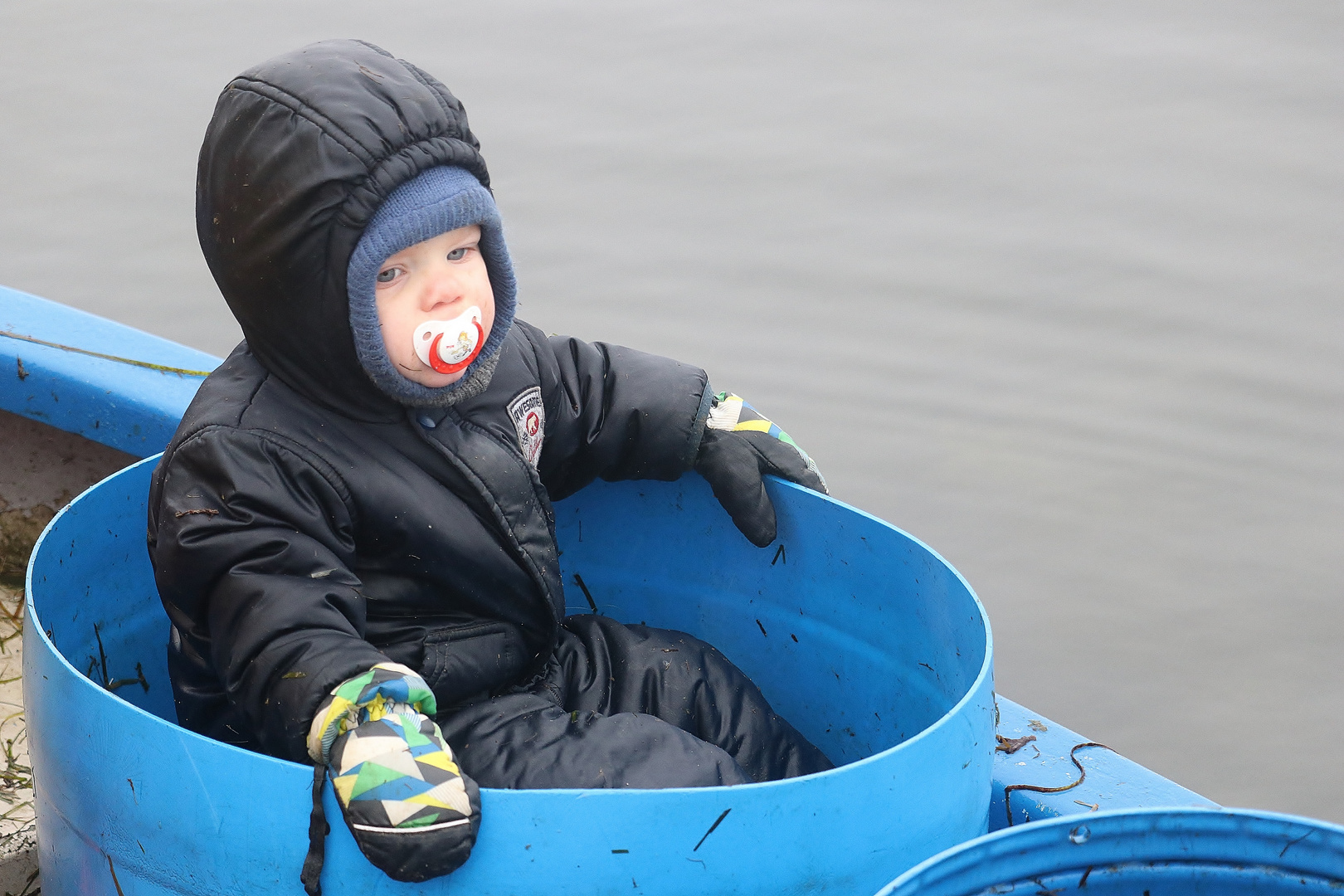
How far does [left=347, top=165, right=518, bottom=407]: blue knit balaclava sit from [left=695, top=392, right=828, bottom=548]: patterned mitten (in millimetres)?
267

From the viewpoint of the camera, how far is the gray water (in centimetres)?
199

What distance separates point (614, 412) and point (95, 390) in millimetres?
612

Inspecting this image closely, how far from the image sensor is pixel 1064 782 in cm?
123

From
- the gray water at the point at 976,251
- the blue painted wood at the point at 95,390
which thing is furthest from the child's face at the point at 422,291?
the gray water at the point at 976,251

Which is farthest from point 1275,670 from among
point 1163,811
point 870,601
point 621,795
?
point 621,795

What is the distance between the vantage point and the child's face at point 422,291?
1060 millimetres

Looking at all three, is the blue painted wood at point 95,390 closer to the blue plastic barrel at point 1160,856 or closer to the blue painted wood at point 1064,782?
the blue painted wood at point 1064,782

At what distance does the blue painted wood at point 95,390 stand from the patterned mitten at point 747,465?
583 millimetres

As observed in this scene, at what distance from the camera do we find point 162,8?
387 centimetres

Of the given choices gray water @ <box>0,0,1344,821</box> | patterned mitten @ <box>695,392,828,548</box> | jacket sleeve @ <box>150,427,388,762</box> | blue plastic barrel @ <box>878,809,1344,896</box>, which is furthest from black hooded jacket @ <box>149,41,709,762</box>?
gray water @ <box>0,0,1344,821</box>

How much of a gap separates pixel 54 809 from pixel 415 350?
0.41 metres

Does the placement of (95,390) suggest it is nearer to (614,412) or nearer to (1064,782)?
(614,412)

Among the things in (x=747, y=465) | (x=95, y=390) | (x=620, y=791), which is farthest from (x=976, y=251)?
(x=620, y=791)

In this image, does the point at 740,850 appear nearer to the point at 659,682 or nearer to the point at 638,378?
the point at 659,682
